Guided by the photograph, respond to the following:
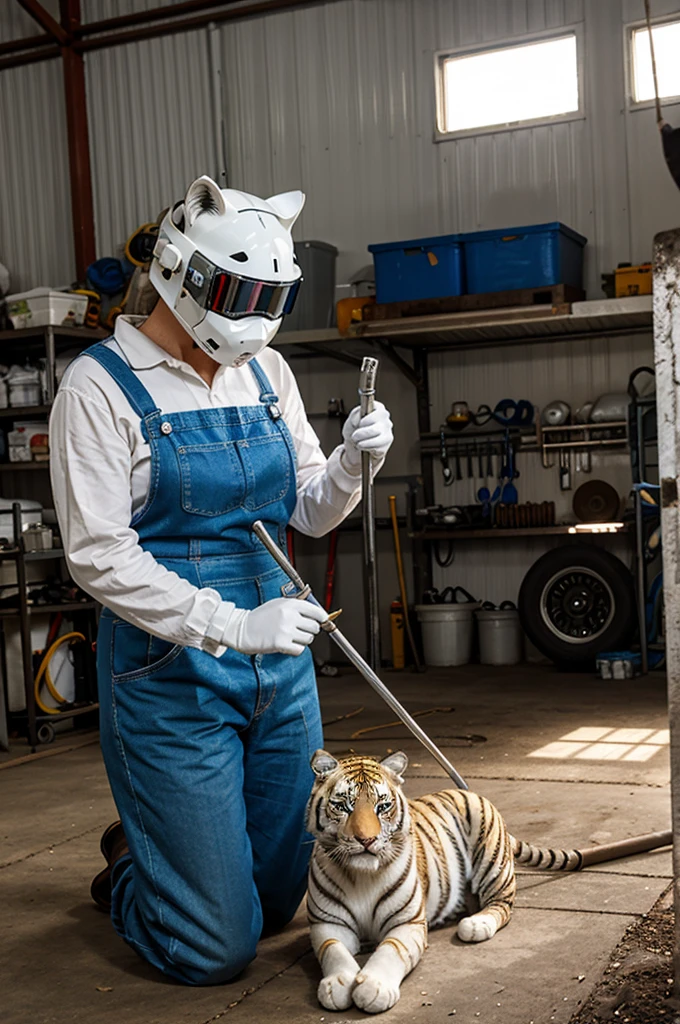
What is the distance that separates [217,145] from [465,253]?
7.97 ft

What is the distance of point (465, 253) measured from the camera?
7184 millimetres

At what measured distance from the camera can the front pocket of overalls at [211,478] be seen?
2.71 metres

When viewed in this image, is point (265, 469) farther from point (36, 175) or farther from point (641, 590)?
point (36, 175)

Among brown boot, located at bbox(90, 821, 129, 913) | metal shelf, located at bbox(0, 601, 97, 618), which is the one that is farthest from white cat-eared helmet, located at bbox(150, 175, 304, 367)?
metal shelf, located at bbox(0, 601, 97, 618)

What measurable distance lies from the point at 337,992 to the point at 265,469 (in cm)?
117

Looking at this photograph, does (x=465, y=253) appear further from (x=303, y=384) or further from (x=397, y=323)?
(x=303, y=384)

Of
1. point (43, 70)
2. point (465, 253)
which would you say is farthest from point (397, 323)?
point (43, 70)

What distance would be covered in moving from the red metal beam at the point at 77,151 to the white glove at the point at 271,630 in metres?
6.91

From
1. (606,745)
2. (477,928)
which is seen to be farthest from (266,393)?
(606,745)

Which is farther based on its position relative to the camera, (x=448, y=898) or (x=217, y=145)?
(x=217, y=145)

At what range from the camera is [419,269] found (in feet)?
23.7

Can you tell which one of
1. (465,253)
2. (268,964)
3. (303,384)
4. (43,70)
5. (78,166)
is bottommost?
(268,964)

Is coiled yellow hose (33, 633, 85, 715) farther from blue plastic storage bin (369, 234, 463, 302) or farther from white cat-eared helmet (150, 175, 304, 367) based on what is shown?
white cat-eared helmet (150, 175, 304, 367)

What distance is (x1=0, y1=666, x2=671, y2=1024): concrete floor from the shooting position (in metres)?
2.54
